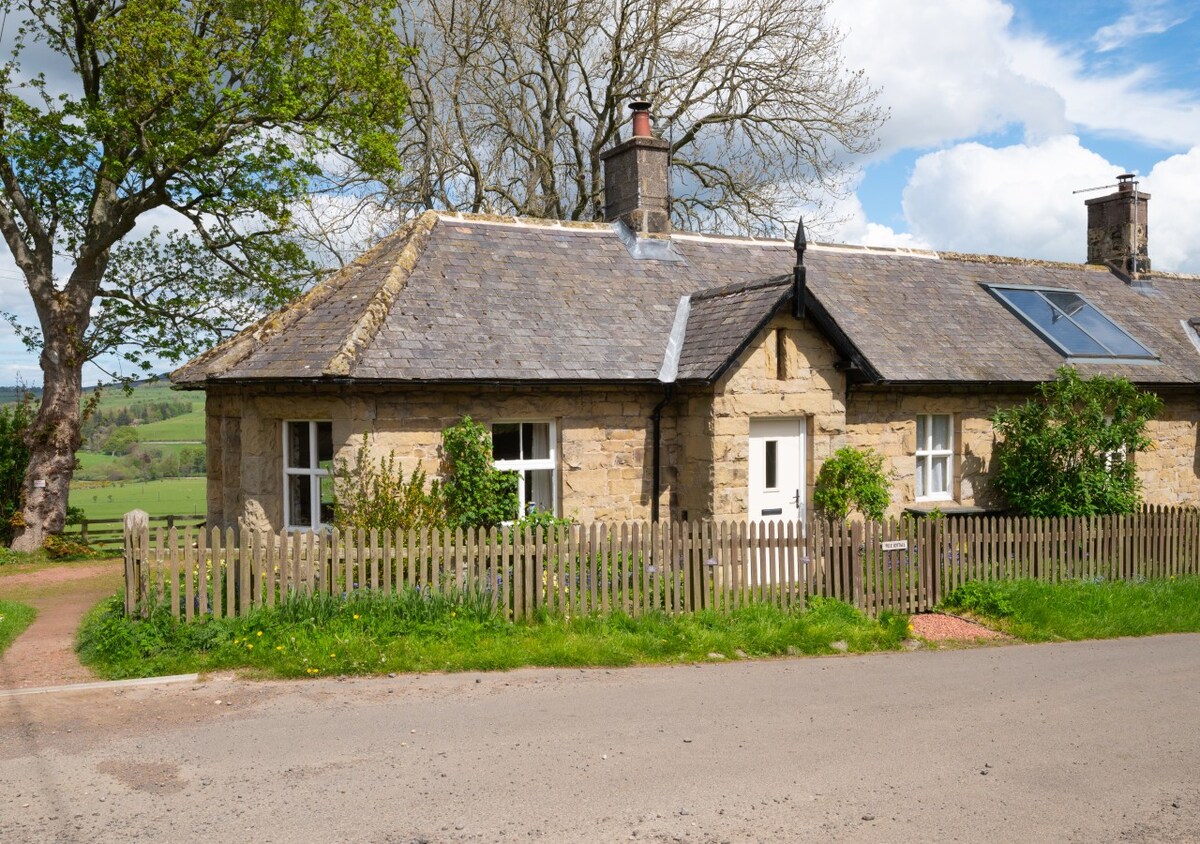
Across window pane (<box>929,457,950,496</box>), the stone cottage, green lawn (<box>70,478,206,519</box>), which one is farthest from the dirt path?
window pane (<box>929,457,950,496</box>)

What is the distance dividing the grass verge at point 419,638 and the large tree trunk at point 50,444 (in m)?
10.0

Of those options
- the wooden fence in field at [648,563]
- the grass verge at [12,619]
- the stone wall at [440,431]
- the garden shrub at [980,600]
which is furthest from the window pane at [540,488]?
the grass verge at [12,619]

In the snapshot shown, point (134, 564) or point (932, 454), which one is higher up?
point (932, 454)

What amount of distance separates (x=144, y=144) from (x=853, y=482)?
1430cm

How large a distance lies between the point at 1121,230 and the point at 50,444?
77.9ft

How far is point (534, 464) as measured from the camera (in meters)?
13.7

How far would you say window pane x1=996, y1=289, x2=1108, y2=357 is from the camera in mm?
17922

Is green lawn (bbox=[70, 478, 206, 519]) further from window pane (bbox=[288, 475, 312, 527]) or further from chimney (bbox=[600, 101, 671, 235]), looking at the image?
chimney (bbox=[600, 101, 671, 235])

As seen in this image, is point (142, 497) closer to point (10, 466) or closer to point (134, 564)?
point (10, 466)

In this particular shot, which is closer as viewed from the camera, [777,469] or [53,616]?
[53,616]

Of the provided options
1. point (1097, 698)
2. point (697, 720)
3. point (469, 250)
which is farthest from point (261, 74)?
point (1097, 698)

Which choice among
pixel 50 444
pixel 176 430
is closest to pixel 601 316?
pixel 50 444

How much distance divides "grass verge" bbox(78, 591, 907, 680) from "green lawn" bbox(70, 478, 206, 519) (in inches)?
618

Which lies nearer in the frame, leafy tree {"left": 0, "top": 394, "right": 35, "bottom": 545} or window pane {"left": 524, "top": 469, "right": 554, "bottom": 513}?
window pane {"left": 524, "top": 469, "right": 554, "bottom": 513}
